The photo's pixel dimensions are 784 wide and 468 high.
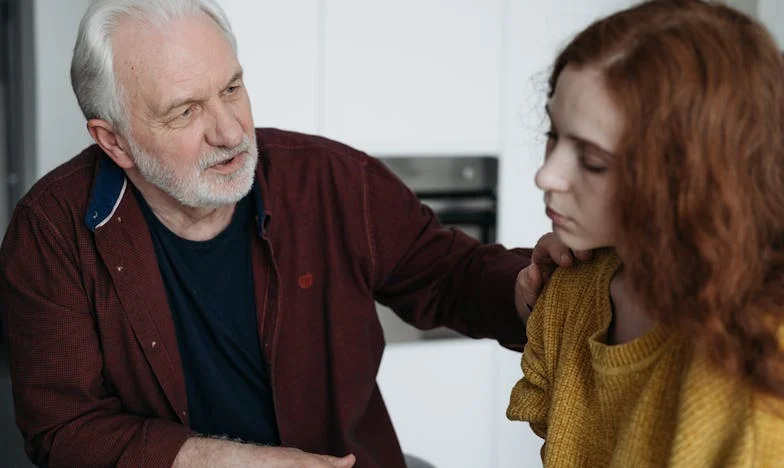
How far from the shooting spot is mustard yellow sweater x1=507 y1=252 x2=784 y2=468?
0.80 meters

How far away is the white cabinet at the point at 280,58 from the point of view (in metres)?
2.60

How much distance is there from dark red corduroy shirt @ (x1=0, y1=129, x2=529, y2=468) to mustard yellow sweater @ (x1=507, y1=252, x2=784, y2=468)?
32 centimetres

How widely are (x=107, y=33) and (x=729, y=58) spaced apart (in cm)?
105

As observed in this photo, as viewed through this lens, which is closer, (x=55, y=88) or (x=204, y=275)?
(x=204, y=275)

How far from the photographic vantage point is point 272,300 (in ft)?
5.14

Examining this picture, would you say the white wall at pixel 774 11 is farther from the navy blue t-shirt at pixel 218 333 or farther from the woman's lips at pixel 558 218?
the woman's lips at pixel 558 218

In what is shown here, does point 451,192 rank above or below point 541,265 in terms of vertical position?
below

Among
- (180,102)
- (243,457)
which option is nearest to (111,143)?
(180,102)

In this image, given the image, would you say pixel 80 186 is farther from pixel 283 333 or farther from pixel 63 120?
pixel 63 120

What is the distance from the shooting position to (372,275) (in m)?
1.63

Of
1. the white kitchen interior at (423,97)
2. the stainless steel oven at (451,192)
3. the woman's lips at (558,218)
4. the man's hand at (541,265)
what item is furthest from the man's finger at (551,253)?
the stainless steel oven at (451,192)

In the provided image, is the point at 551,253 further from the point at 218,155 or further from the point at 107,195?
the point at 107,195

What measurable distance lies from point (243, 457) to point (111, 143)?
1.99 ft

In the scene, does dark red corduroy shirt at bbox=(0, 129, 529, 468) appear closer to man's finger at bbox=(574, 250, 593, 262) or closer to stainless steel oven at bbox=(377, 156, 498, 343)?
man's finger at bbox=(574, 250, 593, 262)
